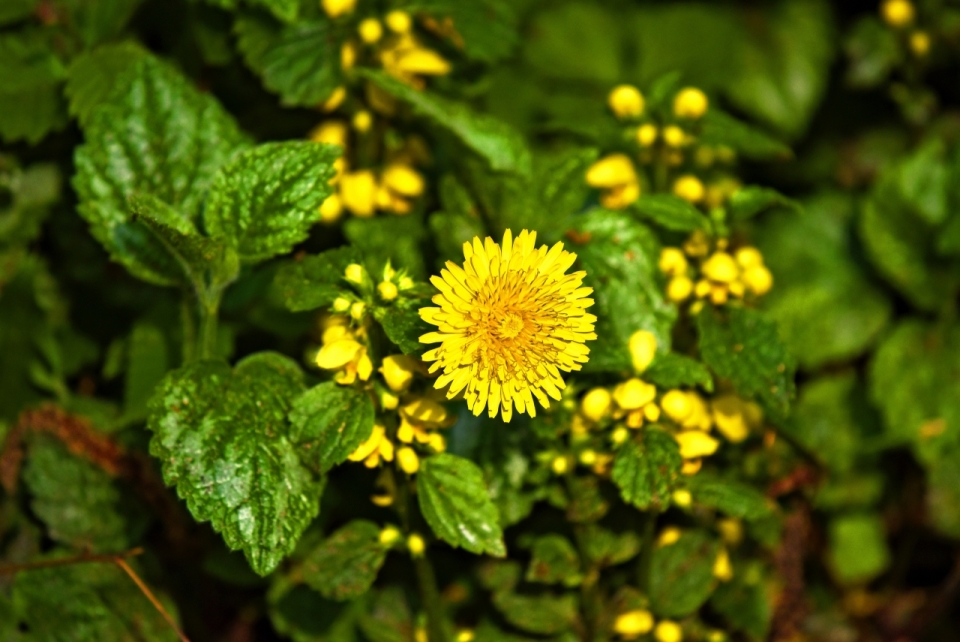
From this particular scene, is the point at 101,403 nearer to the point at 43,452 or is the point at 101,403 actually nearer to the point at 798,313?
the point at 43,452

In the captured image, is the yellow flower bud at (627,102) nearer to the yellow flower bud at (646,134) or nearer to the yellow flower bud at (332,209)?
the yellow flower bud at (646,134)

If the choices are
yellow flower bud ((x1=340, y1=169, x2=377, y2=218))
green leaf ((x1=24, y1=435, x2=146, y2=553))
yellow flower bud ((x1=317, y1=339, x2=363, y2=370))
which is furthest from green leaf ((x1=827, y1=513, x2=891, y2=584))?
green leaf ((x1=24, y1=435, x2=146, y2=553))

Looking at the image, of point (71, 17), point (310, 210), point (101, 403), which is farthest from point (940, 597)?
point (71, 17)

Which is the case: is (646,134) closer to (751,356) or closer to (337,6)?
(751,356)

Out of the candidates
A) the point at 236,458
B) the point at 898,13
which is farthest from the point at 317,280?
the point at 898,13

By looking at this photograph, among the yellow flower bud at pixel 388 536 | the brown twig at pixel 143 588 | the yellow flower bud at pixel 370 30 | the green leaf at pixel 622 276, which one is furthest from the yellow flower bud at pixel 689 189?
the brown twig at pixel 143 588

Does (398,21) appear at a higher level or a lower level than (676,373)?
higher

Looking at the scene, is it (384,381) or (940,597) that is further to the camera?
(940,597)

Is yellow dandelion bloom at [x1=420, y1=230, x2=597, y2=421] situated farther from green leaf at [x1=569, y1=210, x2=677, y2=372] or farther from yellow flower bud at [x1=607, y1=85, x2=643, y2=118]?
yellow flower bud at [x1=607, y1=85, x2=643, y2=118]
